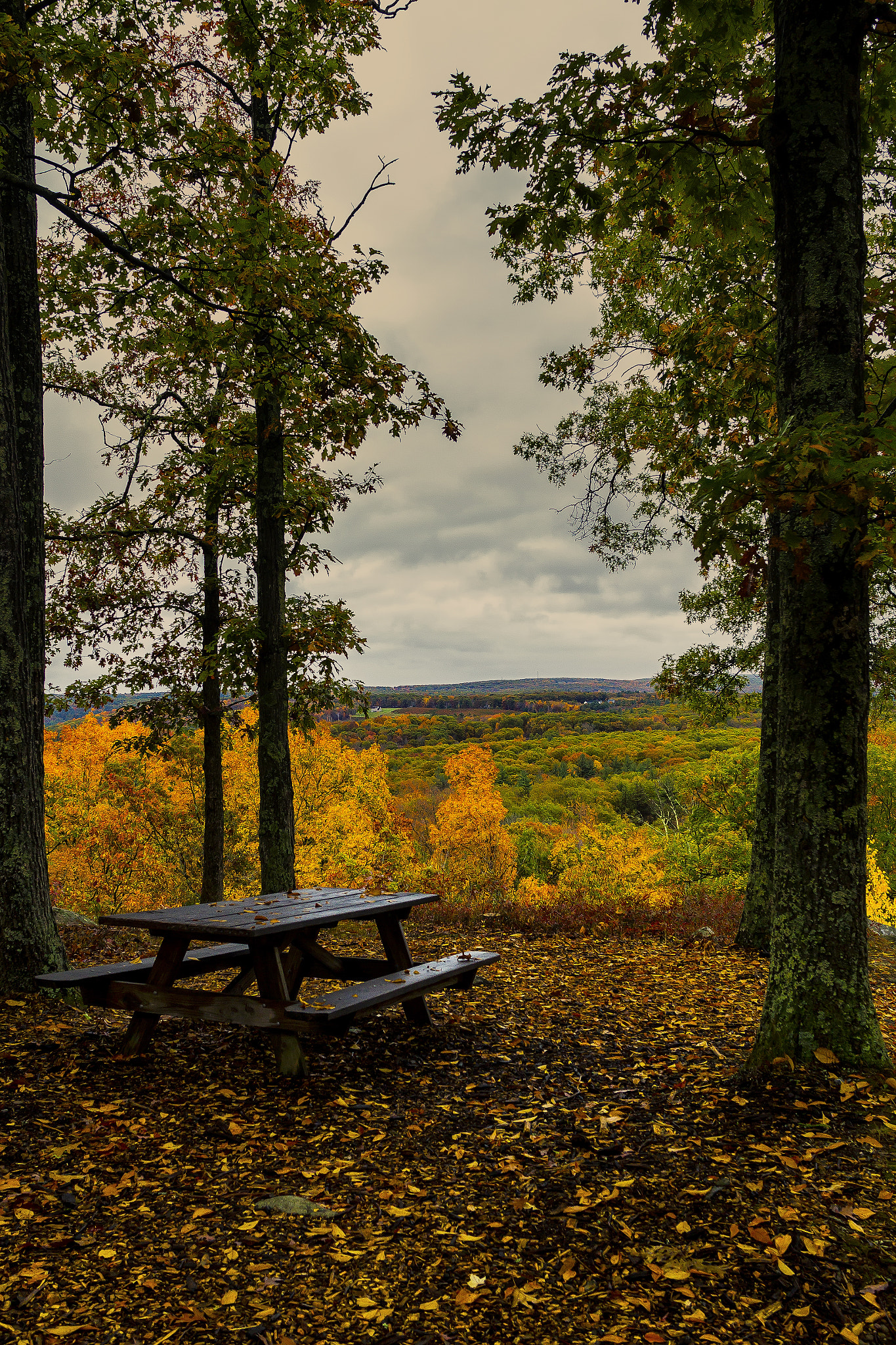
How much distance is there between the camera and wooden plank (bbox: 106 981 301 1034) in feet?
12.6

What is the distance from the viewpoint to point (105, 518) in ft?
32.4

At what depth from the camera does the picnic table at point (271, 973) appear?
3869 millimetres

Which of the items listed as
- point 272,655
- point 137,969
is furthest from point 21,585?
point 272,655

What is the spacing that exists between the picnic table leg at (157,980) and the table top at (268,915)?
0.10 m

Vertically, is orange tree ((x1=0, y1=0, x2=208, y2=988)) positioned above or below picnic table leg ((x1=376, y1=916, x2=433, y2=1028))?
above

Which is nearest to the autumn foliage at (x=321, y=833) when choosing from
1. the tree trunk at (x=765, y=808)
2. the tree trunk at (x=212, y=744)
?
the tree trunk at (x=212, y=744)

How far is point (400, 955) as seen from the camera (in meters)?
5.14

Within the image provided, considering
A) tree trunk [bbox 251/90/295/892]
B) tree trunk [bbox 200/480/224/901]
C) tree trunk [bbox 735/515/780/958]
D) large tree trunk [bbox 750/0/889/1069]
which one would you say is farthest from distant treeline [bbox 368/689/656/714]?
large tree trunk [bbox 750/0/889/1069]

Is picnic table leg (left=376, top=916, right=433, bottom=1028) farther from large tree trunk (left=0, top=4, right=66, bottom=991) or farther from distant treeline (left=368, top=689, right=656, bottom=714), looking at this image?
distant treeline (left=368, top=689, right=656, bottom=714)

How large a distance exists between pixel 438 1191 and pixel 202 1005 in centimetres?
168

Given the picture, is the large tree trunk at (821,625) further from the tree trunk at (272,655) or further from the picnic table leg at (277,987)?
the tree trunk at (272,655)

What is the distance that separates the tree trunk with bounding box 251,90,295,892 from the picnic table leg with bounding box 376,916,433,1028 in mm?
3122

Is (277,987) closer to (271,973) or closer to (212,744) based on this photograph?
(271,973)

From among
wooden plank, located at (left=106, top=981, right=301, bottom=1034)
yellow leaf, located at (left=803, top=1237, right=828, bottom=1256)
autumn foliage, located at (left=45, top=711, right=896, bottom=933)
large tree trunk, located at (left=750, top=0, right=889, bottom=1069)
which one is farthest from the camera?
autumn foliage, located at (left=45, top=711, right=896, bottom=933)
